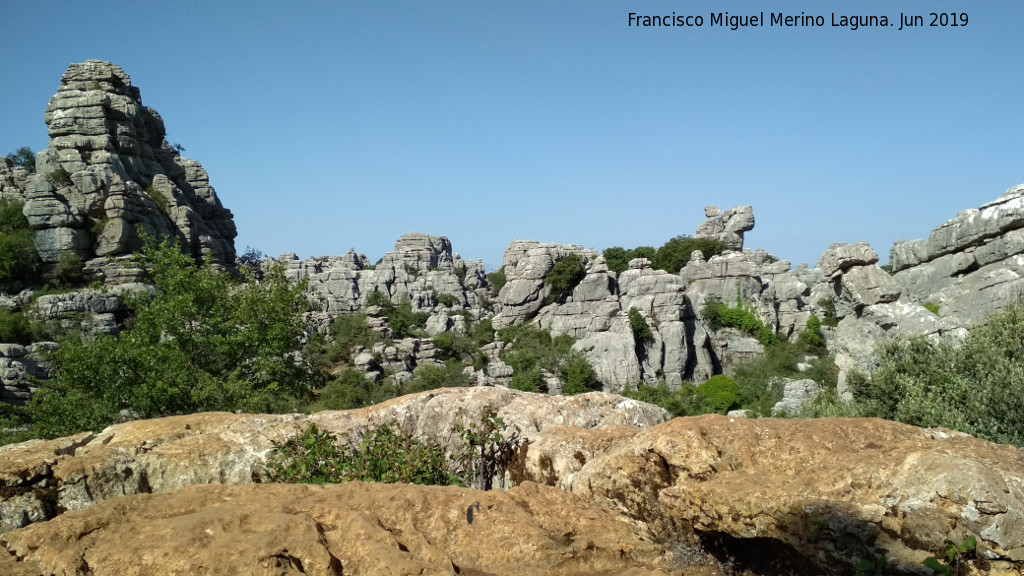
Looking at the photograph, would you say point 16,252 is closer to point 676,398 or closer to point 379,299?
point 676,398

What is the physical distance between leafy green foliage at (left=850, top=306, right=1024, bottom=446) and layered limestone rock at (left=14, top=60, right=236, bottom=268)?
33.9 metres

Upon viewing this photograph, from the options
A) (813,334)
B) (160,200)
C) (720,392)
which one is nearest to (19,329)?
(160,200)

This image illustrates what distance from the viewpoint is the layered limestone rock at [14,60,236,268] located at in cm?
4178

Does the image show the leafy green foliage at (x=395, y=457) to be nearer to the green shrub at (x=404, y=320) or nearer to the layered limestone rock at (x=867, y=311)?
the layered limestone rock at (x=867, y=311)

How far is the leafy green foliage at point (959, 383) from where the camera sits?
10.4 metres

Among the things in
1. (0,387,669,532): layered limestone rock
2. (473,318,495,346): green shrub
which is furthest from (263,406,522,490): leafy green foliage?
(473,318,495,346): green shrub

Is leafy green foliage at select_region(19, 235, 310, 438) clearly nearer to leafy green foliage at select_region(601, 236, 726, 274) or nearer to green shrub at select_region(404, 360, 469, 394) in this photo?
green shrub at select_region(404, 360, 469, 394)

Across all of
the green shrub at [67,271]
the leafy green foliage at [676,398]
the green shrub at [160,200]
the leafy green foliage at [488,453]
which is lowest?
the leafy green foliage at [676,398]

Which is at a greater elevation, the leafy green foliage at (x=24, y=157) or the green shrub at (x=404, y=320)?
the leafy green foliage at (x=24, y=157)

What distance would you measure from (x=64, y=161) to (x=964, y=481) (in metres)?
51.4

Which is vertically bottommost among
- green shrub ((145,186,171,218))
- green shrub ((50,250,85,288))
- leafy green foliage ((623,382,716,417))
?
leafy green foliage ((623,382,716,417))

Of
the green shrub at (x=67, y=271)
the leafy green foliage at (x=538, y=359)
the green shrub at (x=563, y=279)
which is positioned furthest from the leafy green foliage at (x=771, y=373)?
the green shrub at (x=67, y=271)

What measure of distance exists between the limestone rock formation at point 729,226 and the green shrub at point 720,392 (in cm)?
3468

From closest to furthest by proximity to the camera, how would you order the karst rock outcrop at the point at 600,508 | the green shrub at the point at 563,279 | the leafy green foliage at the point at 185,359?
the karst rock outcrop at the point at 600,508 < the leafy green foliage at the point at 185,359 < the green shrub at the point at 563,279
